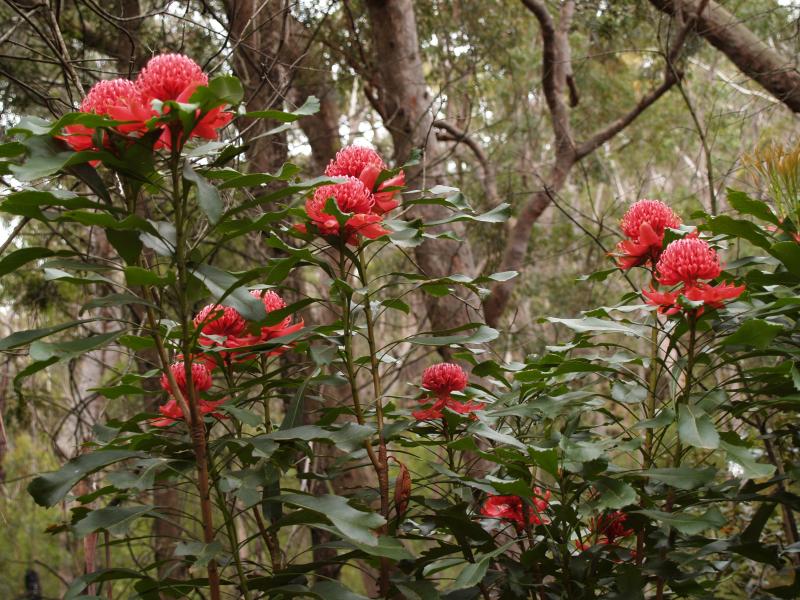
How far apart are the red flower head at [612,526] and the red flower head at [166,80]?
1.37 metres

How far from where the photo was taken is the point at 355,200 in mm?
1824

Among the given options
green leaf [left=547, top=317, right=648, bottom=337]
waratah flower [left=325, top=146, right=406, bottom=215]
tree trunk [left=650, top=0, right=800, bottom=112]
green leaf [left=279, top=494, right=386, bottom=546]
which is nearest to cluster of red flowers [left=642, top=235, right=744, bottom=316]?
green leaf [left=547, top=317, right=648, bottom=337]

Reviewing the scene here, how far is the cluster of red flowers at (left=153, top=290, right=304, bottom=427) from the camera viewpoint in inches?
74.5

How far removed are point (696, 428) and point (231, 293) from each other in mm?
959

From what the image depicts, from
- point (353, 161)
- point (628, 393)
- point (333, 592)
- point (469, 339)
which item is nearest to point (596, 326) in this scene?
point (628, 393)

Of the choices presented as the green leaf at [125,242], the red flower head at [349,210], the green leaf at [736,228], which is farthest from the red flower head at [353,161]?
the green leaf at [736,228]

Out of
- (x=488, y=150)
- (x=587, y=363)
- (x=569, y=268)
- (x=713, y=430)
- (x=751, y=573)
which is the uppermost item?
(x=488, y=150)

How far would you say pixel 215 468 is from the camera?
5.96 ft

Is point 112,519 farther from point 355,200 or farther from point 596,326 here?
point 596,326

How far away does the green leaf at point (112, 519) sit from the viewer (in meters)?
1.60

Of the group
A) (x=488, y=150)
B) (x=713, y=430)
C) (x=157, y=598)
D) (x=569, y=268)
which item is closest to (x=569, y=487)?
(x=713, y=430)

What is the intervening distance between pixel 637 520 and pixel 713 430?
0.41 m

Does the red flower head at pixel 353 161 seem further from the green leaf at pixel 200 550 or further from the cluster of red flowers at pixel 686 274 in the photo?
the green leaf at pixel 200 550

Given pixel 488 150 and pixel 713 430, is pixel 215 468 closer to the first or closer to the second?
pixel 713 430
